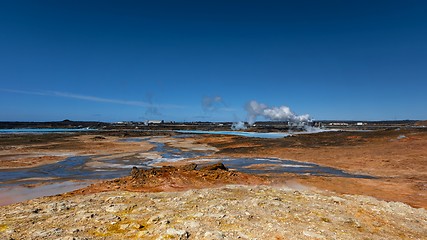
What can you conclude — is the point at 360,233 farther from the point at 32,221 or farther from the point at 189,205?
the point at 32,221

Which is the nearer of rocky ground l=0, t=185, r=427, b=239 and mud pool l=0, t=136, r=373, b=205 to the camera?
rocky ground l=0, t=185, r=427, b=239

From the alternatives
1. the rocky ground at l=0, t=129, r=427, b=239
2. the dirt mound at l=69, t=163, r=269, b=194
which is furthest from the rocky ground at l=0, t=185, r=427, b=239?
the dirt mound at l=69, t=163, r=269, b=194

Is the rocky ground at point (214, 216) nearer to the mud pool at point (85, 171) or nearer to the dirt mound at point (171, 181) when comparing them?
the dirt mound at point (171, 181)

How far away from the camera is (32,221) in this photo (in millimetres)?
9383

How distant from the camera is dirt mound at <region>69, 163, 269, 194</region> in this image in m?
16.8

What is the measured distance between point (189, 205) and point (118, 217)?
2.53 m

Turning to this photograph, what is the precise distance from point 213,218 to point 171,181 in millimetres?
9300

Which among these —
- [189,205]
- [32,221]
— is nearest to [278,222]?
[189,205]

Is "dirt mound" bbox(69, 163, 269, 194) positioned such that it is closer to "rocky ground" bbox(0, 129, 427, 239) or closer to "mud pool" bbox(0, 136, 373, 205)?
"rocky ground" bbox(0, 129, 427, 239)

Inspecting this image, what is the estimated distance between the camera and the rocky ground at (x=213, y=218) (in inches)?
318

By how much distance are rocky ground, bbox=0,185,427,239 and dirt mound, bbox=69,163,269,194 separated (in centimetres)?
412

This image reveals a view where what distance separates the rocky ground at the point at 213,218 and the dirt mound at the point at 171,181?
13.5 feet

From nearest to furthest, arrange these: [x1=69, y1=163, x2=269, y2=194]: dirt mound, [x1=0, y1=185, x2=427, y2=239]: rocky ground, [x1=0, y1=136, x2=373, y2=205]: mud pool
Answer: [x1=0, y1=185, x2=427, y2=239]: rocky ground < [x1=69, y1=163, x2=269, y2=194]: dirt mound < [x1=0, y1=136, x2=373, y2=205]: mud pool

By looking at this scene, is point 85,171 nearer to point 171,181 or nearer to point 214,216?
point 171,181
